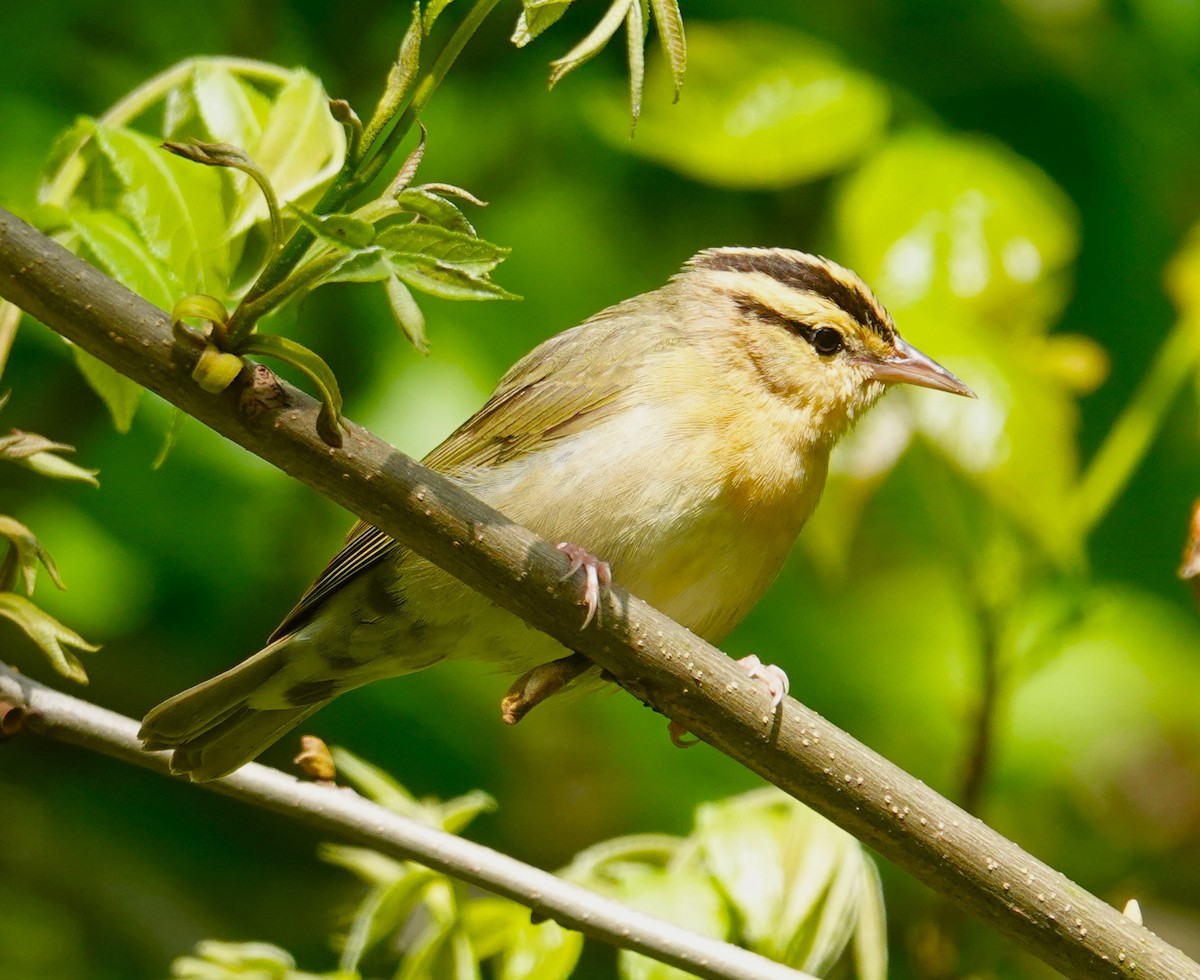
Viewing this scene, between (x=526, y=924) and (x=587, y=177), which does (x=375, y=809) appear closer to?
(x=526, y=924)

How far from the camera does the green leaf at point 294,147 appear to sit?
2.61 metres

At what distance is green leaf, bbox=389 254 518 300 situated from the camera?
5.75 feet

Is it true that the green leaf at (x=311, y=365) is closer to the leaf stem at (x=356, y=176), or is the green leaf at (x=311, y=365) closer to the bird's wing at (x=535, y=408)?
the leaf stem at (x=356, y=176)

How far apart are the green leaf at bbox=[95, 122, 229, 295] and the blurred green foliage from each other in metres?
1.45

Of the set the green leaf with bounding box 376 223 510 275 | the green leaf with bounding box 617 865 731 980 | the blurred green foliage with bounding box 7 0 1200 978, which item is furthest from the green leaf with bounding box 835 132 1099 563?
the green leaf with bounding box 376 223 510 275

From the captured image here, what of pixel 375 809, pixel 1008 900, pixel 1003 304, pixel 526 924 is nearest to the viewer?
pixel 1008 900

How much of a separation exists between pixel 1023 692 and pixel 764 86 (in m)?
2.15

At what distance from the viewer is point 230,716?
3434mm

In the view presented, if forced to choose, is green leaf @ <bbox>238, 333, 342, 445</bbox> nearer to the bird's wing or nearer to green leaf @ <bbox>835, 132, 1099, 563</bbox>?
the bird's wing

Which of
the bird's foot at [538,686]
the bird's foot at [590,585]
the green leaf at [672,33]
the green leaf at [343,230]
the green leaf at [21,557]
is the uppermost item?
the green leaf at [672,33]

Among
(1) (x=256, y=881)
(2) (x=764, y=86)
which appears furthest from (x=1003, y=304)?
(1) (x=256, y=881)

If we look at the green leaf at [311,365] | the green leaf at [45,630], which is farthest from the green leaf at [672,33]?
the green leaf at [45,630]

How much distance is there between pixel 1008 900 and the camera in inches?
90.0

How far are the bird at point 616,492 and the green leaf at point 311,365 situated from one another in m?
1.29
